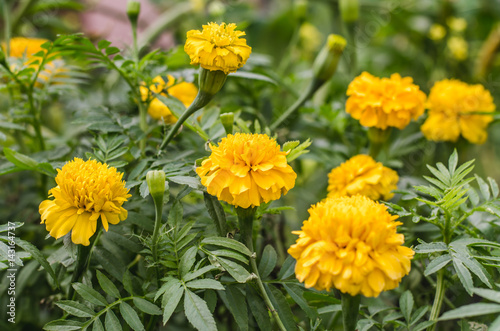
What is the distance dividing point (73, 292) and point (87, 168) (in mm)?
135

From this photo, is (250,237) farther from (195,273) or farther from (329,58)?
(329,58)

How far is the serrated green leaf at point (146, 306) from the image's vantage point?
1.14 ft

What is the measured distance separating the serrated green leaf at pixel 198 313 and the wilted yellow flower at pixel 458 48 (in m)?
1.05

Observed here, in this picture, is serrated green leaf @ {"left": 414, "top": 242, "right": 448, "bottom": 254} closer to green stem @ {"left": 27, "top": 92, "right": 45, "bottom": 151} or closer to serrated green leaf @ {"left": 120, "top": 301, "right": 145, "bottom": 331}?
serrated green leaf @ {"left": 120, "top": 301, "right": 145, "bottom": 331}

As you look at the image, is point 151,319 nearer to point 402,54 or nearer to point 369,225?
point 369,225

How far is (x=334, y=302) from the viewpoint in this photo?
0.41 metres

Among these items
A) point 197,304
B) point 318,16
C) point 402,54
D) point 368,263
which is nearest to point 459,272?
point 368,263

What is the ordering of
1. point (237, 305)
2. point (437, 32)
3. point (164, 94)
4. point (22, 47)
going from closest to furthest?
point (237, 305)
point (164, 94)
point (22, 47)
point (437, 32)

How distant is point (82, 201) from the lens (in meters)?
0.36

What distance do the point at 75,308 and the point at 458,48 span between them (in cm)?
113

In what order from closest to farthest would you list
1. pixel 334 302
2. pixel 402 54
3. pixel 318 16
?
pixel 334 302 < pixel 402 54 < pixel 318 16

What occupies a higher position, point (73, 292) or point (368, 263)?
point (368, 263)

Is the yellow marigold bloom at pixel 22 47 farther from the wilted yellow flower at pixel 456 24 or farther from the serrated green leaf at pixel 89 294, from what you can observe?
the wilted yellow flower at pixel 456 24

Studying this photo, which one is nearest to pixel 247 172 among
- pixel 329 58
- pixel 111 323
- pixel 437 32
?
pixel 111 323
